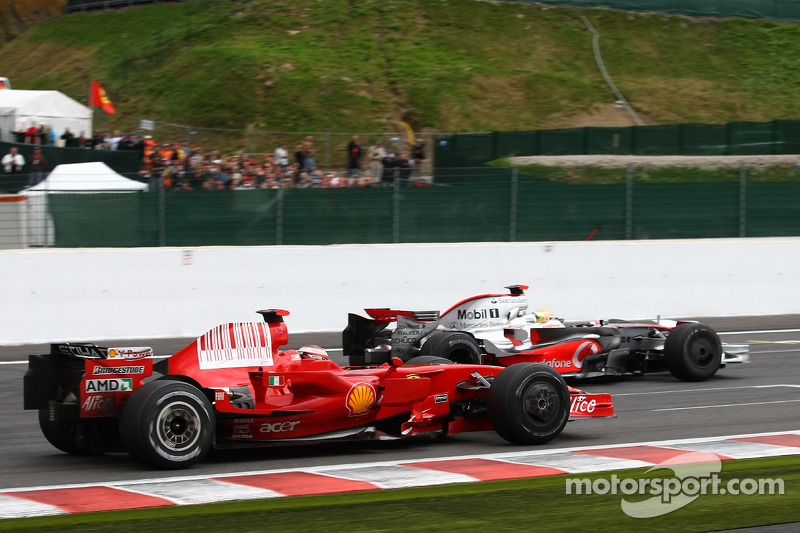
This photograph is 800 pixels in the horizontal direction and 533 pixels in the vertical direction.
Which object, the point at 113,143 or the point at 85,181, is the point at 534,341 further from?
the point at 113,143

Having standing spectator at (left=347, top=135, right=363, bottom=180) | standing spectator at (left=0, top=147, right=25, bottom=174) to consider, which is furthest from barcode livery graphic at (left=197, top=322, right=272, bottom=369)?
standing spectator at (left=347, top=135, right=363, bottom=180)

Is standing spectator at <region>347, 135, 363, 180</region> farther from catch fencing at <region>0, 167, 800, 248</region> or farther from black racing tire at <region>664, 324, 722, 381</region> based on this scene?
black racing tire at <region>664, 324, 722, 381</region>

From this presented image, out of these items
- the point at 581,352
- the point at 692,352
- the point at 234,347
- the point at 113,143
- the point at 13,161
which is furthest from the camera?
the point at 113,143

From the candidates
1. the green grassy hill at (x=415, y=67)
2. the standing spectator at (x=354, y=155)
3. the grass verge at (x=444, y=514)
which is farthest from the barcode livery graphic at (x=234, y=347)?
the green grassy hill at (x=415, y=67)

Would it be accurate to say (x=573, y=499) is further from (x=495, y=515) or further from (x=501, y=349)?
(x=501, y=349)

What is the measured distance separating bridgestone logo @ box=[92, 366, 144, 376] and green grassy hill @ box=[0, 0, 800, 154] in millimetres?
26021

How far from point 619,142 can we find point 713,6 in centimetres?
2607

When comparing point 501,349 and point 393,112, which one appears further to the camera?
point 393,112

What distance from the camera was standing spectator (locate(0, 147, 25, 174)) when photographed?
19.4 metres

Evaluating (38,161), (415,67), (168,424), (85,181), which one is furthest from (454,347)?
(415,67)

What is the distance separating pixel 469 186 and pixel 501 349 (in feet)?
23.3

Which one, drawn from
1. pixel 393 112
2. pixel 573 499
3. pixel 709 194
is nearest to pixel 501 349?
pixel 573 499

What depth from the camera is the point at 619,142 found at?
84.1 feet

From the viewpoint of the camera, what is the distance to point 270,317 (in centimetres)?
859
